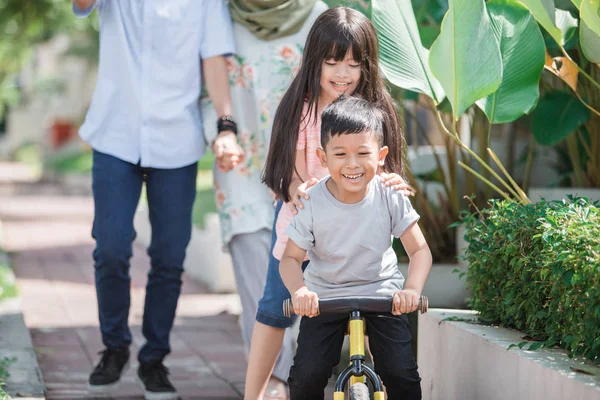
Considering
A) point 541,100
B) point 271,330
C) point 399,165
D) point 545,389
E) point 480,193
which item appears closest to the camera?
point 545,389

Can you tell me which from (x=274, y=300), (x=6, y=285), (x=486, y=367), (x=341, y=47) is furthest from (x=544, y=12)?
(x=6, y=285)

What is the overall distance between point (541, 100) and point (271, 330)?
6.91 ft

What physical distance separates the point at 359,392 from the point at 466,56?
1.32m

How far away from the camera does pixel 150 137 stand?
4.13 m

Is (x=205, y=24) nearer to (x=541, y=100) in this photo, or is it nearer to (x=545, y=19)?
(x=545, y=19)

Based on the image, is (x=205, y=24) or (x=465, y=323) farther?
(x=205, y=24)

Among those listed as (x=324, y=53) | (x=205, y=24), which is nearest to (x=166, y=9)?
(x=205, y=24)

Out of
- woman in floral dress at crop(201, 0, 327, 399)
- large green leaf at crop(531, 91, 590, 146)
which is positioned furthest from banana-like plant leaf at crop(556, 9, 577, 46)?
woman in floral dress at crop(201, 0, 327, 399)

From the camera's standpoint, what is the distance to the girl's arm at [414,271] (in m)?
2.75

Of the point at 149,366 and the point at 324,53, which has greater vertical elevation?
the point at 324,53

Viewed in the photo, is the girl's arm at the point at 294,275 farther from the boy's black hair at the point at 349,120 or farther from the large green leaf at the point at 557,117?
the large green leaf at the point at 557,117

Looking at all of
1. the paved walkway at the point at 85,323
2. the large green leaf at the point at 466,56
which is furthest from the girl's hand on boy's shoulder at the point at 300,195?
the paved walkway at the point at 85,323

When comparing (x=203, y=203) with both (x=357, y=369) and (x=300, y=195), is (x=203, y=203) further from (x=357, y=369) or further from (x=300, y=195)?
(x=357, y=369)

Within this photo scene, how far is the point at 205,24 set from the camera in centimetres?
421
